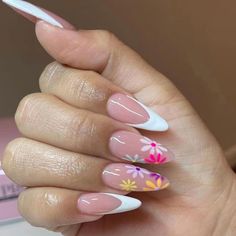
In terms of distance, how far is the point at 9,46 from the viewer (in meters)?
0.80

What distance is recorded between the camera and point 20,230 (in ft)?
2.38

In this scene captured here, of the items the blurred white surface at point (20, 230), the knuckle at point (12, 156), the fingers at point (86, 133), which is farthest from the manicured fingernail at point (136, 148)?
the blurred white surface at point (20, 230)

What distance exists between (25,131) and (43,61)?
280 millimetres

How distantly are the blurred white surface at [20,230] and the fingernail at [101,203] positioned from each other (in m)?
0.21

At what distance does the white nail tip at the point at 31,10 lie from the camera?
52 centimetres

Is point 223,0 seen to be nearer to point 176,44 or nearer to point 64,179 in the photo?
point 176,44

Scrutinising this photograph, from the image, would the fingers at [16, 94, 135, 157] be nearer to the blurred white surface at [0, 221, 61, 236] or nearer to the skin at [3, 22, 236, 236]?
the skin at [3, 22, 236, 236]

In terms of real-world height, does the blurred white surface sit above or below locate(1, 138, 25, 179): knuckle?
below

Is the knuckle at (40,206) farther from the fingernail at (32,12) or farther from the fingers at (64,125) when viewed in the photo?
the fingernail at (32,12)

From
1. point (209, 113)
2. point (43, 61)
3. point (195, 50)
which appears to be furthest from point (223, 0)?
point (43, 61)

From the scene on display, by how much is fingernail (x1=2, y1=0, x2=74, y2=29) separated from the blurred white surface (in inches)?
12.0

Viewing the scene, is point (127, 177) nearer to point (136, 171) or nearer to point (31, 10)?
point (136, 171)

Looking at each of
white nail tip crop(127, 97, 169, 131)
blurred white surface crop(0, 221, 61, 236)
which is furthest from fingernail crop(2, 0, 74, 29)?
blurred white surface crop(0, 221, 61, 236)

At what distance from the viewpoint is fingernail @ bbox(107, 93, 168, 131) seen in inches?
21.6
